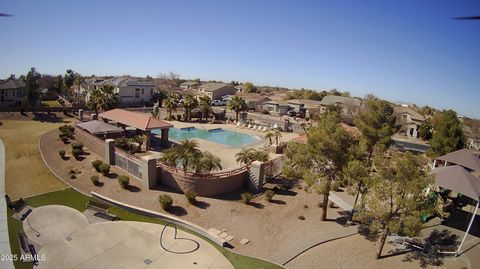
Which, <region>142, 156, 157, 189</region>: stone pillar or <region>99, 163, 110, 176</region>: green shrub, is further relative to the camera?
<region>99, 163, 110, 176</region>: green shrub

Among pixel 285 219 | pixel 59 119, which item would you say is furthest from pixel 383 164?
pixel 59 119

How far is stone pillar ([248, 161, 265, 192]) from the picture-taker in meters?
24.3

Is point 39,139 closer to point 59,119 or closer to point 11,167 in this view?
point 11,167

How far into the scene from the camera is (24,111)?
46875mm

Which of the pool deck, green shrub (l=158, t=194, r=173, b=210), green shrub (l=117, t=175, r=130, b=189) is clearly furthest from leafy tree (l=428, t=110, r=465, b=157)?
green shrub (l=117, t=175, r=130, b=189)

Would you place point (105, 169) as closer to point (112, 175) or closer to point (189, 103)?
point (112, 175)

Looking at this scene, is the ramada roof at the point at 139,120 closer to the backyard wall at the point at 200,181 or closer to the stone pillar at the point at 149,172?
the stone pillar at the point at 149,172

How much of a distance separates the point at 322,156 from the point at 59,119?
145 feet

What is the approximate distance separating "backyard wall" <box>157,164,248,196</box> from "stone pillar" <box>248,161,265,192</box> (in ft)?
3.06

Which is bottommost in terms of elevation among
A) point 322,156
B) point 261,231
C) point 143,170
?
point 261,231

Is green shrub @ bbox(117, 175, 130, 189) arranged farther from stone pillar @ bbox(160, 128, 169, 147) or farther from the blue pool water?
the blue pool water

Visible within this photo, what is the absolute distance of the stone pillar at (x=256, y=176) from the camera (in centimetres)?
2433

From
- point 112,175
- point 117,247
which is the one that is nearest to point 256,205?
point 117,247

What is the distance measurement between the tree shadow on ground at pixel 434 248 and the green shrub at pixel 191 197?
13.7m
